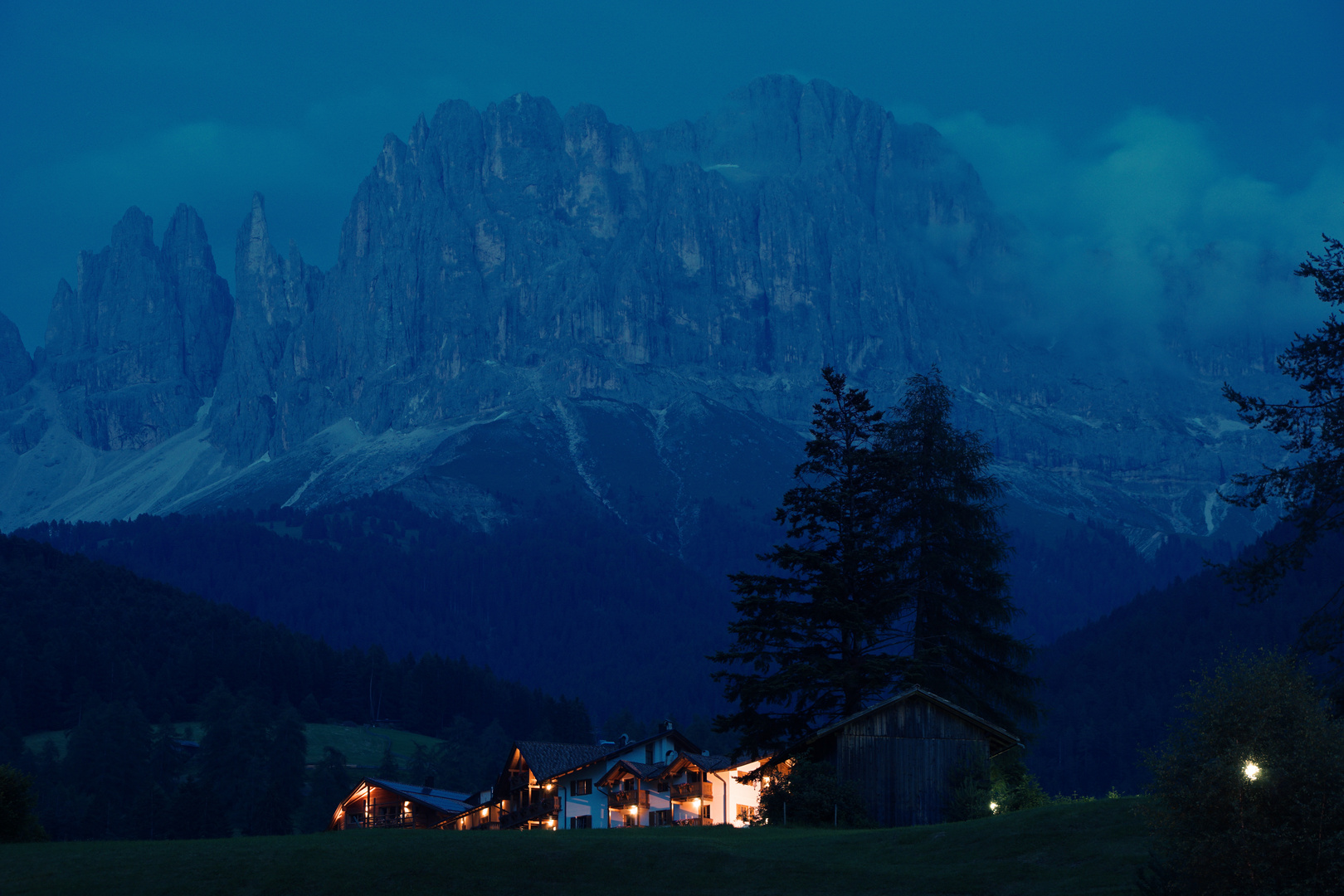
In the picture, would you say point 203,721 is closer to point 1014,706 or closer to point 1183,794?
point 1014,706

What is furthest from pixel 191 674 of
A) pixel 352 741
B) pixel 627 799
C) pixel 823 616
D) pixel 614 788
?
pixel 823 616

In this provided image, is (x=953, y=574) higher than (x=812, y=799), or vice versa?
(x=953, y=574)

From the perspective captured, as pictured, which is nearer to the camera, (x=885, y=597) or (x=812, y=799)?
(x=812, y=799)

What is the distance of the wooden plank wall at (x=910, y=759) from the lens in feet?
163

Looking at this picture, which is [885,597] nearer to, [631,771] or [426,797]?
[631,771]

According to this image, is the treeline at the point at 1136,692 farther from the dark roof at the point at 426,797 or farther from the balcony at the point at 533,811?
the balcony at the point at 533,811

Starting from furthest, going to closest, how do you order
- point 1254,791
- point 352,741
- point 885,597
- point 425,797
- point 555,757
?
point 352,741 → point 425,797 → point 555,757 → point 885,597 → point 1254,791

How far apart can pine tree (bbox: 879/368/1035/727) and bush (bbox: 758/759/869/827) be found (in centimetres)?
496

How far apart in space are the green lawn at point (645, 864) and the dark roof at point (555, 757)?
45.1m

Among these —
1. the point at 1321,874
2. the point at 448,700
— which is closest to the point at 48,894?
the point at 1321,874

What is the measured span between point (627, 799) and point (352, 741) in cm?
9112

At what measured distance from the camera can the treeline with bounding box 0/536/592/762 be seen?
6462 inches

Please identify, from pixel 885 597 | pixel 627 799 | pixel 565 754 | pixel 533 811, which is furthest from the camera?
pixel 565 754

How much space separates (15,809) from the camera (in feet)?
156
